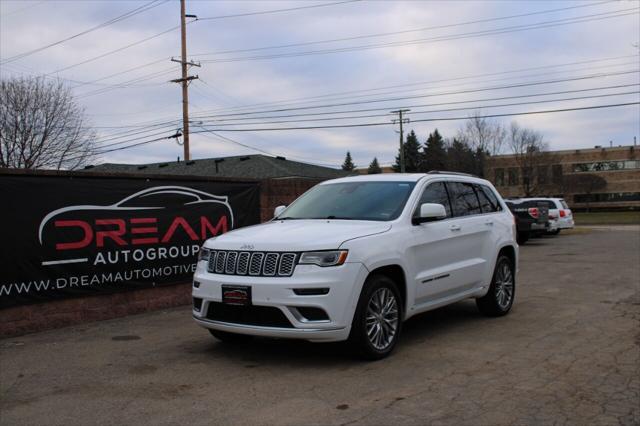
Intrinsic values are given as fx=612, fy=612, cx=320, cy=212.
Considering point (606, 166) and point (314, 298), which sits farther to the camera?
point (606, 166)

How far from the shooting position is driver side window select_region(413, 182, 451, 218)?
7078 mm

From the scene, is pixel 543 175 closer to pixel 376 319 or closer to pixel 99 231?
pixel 99 231

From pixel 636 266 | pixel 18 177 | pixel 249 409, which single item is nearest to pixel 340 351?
pixel 249 409

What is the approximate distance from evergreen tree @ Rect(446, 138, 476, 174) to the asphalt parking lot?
53.6 meters

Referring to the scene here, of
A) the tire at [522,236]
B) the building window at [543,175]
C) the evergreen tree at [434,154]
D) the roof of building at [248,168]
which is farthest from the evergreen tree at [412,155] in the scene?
the tire at [522,236]

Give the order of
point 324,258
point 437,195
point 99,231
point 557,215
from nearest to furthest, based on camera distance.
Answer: point 324,258 < point 437,195 < point 99,231 < point 557,215

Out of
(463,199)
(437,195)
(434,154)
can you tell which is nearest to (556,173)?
(434,154)

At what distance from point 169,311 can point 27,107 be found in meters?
25.1

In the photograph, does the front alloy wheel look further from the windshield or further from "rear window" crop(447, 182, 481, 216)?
Answer: "rear window" crop(447, 182, 481, 216)

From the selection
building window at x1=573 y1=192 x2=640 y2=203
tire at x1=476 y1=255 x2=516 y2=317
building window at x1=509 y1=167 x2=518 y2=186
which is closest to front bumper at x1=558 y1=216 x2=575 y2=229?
tire at x1=476 y1=255 x2=516 y2=317

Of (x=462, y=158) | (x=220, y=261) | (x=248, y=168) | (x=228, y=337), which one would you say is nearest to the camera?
(x=220, y=261)

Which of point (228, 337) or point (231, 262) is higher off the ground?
point (231, 262)

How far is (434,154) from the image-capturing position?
73125 mm

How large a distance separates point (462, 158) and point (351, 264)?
56.9 m
